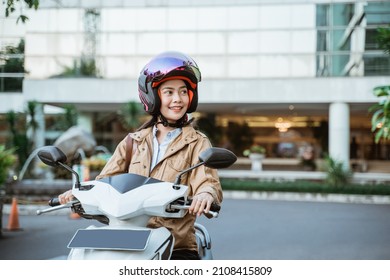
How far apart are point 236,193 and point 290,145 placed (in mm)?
9319

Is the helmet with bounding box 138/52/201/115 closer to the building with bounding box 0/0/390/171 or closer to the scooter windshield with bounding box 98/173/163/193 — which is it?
the scooter windshield with bounding box 98/173/163/193

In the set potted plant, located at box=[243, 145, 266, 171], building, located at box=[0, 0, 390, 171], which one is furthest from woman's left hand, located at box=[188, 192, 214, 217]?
potted plant, located at box=[243, 145, 266, 171]

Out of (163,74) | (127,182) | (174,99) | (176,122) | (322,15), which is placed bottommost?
(127,182)

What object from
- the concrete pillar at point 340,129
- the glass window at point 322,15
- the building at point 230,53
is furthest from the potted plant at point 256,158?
the glass window at point 322,15

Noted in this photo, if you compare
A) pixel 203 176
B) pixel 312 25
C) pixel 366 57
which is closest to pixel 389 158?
pixel 366 57

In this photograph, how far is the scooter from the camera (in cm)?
174

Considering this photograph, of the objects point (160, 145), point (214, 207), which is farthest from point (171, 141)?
point (214, 207)

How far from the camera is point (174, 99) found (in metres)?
2.17

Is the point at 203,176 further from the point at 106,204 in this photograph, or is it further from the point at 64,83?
the point at 64,83

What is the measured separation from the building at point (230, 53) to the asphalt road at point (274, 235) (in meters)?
6.95

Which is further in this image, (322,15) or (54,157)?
(322,15)

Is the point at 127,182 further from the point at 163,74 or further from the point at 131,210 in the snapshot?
the point at 163,74

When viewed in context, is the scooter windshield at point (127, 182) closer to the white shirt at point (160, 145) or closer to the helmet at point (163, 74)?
the white shirt at point (160, 145)

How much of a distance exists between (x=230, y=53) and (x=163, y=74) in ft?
46.2
